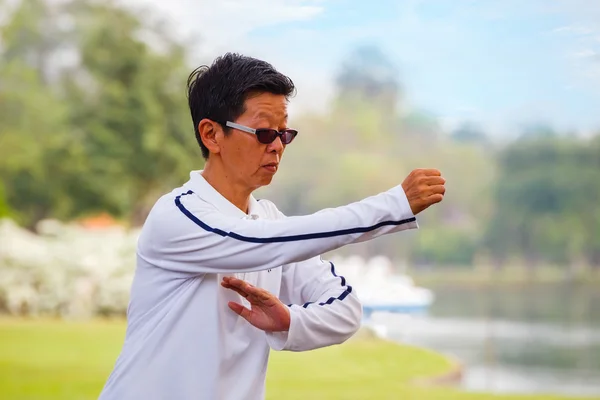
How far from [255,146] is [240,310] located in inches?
10.4

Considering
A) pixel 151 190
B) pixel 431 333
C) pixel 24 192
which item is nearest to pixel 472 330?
pixel 431 333

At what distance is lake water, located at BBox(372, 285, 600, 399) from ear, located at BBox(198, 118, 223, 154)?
2.94m

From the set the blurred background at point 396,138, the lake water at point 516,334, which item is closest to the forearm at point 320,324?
the blurred background at point 396,138

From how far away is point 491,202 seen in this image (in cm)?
448

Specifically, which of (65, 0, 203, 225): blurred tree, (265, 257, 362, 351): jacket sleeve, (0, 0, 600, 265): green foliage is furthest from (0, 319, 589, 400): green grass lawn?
(265, 257, 362, 351): jacket sleeve

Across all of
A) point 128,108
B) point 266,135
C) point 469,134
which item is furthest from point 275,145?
point 128,108

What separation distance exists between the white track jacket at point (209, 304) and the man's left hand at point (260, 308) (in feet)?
0.05

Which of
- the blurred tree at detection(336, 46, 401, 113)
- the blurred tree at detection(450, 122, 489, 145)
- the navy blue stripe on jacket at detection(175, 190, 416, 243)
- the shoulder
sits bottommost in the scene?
the navy blue stripe on jacket at detection(175, 190, 416, 243)

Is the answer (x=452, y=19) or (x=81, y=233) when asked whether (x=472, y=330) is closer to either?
(x=452, y=19)

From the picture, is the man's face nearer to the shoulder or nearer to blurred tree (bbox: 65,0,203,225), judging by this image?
the shoulder

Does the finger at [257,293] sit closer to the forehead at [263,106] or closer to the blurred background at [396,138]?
the forehead at [263,106]

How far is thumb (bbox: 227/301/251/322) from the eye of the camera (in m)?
1.49

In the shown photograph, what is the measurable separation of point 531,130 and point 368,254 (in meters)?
0.98

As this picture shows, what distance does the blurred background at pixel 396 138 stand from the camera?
167 inches
